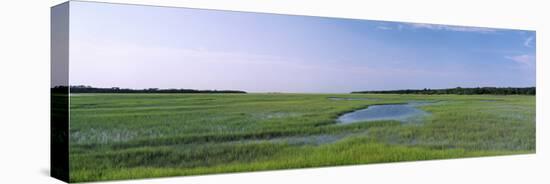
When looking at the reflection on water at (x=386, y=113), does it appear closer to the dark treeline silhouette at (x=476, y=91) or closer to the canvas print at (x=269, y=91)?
the canvas print at (x=269, y=91)

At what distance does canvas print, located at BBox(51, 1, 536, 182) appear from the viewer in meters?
8.90

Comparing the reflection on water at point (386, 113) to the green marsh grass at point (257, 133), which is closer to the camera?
the green marsh grass at point (257, 133)

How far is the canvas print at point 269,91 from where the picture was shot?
8.90m

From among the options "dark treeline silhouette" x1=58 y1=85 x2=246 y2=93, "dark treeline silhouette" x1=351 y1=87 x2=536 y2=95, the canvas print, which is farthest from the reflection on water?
"dark treeline silhouette" x1=58 y1=85 x2=246 y2=93

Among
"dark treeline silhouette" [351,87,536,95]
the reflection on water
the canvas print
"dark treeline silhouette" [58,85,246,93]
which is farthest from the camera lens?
"dark treeline silhouette" [351,87,536,95]

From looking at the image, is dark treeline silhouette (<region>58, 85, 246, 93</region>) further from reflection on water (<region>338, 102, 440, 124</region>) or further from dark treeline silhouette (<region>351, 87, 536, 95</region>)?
dark treeline silhouette (<region>351, 87, 536, 95</region>)

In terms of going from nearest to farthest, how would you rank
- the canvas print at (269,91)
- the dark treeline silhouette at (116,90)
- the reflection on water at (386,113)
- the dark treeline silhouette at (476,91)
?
the dark treeline silhouette at (116,90)
the canvas print at (269,91)
the reflection on water at (386,113)
the dark treeline silhouette at (476,91)

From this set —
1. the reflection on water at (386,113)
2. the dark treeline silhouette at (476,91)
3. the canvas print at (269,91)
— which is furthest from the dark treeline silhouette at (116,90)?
the dark treeline silhouette at (476,91)

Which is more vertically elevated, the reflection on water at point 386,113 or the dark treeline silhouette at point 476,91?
the dark treeline silhouette at point 476,91

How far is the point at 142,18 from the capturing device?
30.1 ft

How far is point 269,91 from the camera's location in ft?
33.1

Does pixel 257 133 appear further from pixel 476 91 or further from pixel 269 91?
pixel 476 91

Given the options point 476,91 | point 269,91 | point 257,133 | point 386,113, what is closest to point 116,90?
point 257,133

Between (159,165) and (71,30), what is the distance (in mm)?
2008
